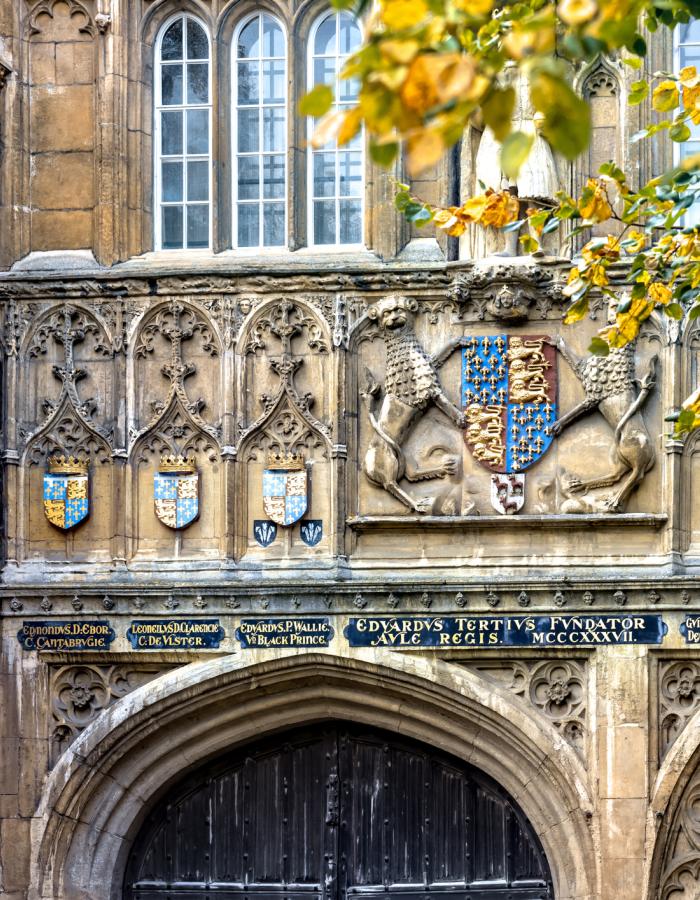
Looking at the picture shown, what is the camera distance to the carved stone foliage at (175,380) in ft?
52.6

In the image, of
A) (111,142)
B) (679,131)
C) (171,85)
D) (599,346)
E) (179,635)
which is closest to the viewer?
(599,346)

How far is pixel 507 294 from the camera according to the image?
15.7 metres

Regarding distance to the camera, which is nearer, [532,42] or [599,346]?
[532,42]

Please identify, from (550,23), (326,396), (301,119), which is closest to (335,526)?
(326,396)

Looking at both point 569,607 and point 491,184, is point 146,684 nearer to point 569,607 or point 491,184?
point 569,607

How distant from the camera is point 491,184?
15.8 meters

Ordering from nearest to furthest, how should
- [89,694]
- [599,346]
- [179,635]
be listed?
[599,346]
[179,635]
[89,694]

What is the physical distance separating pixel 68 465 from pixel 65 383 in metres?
0.63

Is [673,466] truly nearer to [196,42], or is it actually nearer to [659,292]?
[659,292]

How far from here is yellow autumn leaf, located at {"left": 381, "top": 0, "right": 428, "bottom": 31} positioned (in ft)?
22.9

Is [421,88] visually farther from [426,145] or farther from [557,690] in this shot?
[557,690]

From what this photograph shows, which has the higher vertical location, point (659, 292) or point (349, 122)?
point (659, 292)

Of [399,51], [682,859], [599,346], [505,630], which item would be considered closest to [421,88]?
[399,51]

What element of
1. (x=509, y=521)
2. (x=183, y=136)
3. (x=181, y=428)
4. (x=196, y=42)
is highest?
(x=196, y=42)
